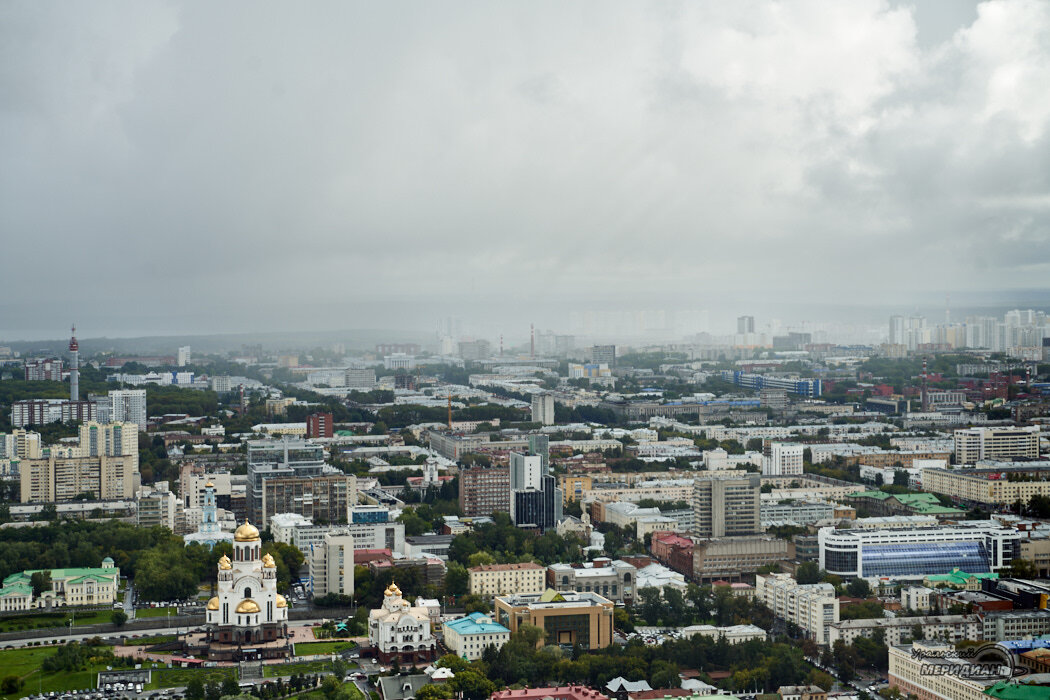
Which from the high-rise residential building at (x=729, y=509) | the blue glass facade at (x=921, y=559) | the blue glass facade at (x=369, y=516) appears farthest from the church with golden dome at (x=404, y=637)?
the high-rise residential building at (x=729, y=509)

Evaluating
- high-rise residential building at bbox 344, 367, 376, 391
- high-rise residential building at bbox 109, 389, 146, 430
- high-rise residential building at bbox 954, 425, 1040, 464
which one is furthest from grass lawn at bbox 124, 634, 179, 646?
high-rise residential building at bbox 344, 367, 376, 391

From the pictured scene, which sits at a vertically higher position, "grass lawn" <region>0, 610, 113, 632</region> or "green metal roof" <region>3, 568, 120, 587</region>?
"green metal roof" <region>3, 568, 120, 587</region>

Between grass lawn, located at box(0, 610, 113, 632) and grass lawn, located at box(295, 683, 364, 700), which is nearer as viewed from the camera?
grass lawn, located at box(295, 683, 364, 700)

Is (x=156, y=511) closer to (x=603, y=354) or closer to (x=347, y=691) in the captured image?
(x=347, y=691)

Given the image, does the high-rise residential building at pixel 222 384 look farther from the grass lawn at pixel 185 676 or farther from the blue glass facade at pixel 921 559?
the grass lawn at pixel 185 676

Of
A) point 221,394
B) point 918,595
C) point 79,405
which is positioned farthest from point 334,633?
point 221,394

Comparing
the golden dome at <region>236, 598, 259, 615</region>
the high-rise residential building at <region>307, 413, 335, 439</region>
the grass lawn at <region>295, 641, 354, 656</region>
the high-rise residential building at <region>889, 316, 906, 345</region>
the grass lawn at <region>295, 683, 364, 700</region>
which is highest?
the high-rise residential building at <region>889, 316, 906, 345</region>

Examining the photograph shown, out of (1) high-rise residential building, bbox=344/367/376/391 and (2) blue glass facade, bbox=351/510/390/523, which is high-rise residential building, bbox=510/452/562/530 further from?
(1) high-rise residential building, bbox=344/367/376/391
